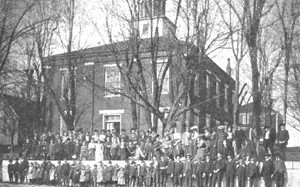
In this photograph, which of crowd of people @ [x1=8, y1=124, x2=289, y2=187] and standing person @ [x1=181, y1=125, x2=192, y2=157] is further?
standing person @ [x1=181, y1=125, x2=192, y2=157]

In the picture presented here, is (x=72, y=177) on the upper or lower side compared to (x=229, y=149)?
lower

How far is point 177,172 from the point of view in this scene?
2162cm

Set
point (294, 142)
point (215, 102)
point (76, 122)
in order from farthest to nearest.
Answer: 1. point (294, 142)
2. point (215, 102)
3. point (76, 122)

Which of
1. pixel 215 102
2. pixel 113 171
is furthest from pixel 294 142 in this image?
pixel 113 171

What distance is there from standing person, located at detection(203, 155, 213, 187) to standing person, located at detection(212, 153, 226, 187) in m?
0.21

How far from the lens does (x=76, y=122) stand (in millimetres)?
35406

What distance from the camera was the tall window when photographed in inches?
1380

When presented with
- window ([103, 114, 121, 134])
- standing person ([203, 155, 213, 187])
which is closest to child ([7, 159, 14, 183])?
window ([103, 114, 121, 134])

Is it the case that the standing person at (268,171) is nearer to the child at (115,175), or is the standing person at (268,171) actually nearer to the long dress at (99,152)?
the child at (115,175)

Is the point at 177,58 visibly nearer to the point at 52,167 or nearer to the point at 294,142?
the point at 52,167

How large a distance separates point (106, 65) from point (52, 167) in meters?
12.4

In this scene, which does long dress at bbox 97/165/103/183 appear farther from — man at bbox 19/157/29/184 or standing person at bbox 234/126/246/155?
standing person at bbox 234/126/246/155

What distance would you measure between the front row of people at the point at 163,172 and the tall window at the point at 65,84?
8918mm

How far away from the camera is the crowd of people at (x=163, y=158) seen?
798 inches
